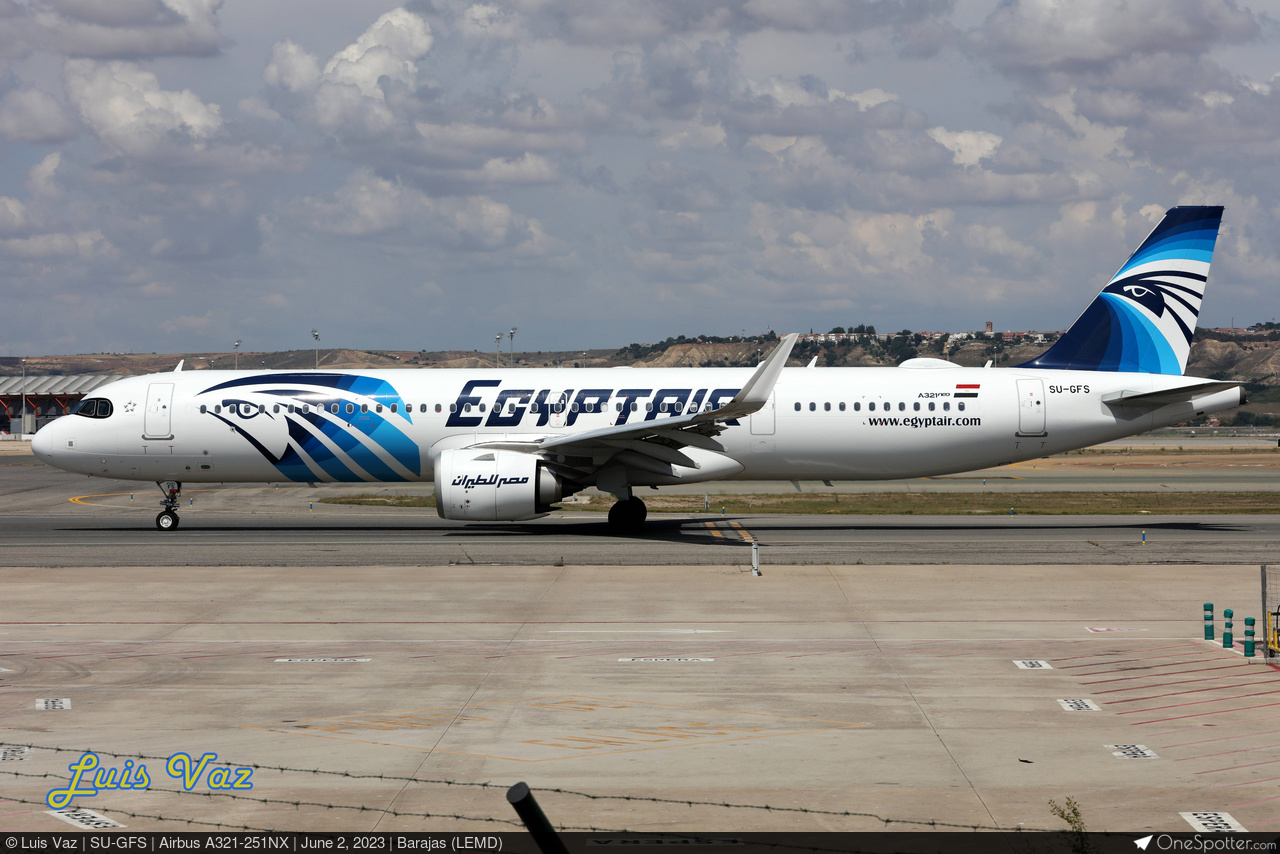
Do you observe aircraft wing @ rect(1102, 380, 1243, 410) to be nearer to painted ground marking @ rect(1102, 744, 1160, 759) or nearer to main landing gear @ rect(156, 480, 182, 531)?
painted ground marking @ rect(1102, 744, 1160, 759)

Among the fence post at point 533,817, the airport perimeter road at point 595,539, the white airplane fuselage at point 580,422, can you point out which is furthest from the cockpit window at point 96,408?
the fence post at point 533,817

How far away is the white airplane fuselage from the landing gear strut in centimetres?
73

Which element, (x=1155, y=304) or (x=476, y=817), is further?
(x=1155, y=304)

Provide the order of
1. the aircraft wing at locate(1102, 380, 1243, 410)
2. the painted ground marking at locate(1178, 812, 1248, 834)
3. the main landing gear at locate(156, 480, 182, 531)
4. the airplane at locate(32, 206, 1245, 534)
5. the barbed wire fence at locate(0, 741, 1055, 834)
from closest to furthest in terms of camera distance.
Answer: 1. the painted ground marking at locate(1178, 812, 1248, 834)
2. the barbed wire fence at locate(0, 741, 1055, 834)
3. the aircraft wing at locate(1102, 380, 1243, 410)
4. the airplane at locate(32, 206, 1245, 534)
5. the main landing gear at locate(156, 480, 182, 531)

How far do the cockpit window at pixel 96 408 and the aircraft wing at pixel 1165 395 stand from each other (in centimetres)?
2776

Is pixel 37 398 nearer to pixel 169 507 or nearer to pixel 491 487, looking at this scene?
pixel 169 507

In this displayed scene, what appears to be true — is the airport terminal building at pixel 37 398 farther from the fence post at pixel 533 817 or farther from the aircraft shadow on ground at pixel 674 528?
the fence post at pixel 533 817

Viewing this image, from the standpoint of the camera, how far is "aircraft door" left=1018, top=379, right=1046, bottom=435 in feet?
98.4

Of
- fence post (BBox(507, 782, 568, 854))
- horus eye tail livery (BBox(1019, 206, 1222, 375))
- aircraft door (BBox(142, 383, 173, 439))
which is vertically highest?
horus eye tail livery (BBox(1019, 206, 1222, 375))

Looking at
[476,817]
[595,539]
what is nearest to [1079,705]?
[476,817]

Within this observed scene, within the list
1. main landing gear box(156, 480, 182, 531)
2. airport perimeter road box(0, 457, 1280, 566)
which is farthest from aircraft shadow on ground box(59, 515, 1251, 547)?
main landing gear box(156, 480, 182, 531)

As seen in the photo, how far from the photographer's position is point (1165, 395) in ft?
96.1

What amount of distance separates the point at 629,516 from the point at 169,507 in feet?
44.2
